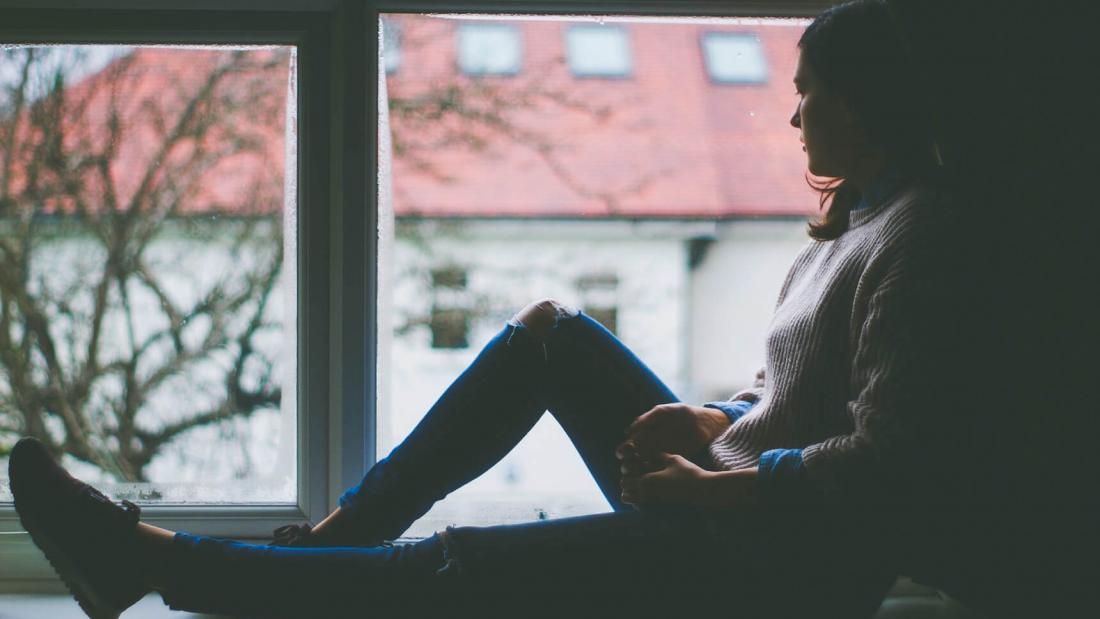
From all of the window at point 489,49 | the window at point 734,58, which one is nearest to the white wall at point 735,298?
the window at point 734,58

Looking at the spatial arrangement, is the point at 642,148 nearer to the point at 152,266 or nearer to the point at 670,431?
the point at 670,431

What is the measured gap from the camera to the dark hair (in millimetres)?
930

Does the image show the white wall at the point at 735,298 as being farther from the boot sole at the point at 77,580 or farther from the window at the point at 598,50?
the boot sole at the point at 77,580

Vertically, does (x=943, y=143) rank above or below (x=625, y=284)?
above

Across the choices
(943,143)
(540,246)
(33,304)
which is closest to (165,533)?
(33,304)

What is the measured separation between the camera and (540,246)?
1397mm

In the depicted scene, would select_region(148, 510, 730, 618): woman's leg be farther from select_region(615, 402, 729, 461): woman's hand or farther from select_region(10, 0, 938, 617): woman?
select_region(615, 402, 729, 461): woman's hand

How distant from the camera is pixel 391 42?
4.31 feet

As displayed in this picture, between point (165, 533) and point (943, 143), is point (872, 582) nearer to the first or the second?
point (943, 143)

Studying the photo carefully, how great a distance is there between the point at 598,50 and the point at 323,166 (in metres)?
0.48

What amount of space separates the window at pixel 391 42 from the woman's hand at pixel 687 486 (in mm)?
751

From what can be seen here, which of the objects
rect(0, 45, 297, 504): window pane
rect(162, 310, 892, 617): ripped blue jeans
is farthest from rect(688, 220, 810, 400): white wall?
rect(0, 45, 297, 504): window pane

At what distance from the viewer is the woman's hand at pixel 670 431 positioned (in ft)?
3.39

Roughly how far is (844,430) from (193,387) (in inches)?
38.7
